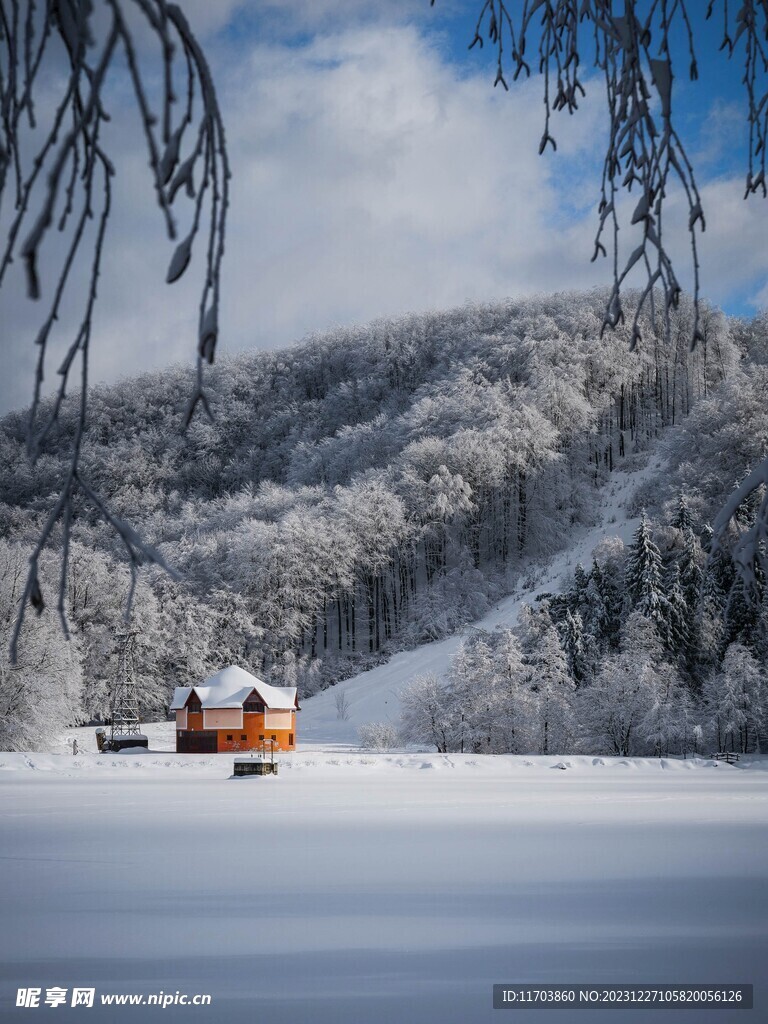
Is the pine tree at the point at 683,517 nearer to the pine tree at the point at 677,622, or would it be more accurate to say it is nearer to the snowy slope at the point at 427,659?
the pine tree at the point at 677,622

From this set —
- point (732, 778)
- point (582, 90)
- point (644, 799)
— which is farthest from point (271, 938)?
point (732, 778)

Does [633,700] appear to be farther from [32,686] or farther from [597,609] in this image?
[32,686]

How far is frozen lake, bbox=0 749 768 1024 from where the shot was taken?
5012 millimetres

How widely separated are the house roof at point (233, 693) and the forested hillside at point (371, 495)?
163 inches

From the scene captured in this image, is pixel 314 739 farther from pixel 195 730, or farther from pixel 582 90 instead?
pixel 582 90

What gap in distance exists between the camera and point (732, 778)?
75.1 feet

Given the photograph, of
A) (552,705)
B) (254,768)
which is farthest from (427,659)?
(254,768)

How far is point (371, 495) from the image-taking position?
160 ft

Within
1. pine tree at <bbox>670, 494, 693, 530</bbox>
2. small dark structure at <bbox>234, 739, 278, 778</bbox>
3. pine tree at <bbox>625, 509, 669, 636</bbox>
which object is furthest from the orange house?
pine tree at <bbox>670, 494, 693, 530</bbox>

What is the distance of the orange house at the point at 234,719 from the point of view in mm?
33844

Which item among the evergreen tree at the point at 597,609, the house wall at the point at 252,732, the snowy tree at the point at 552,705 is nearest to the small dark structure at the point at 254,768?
the house wall at the point at 252,732

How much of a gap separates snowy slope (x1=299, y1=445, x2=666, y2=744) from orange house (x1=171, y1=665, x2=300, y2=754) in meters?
2.46

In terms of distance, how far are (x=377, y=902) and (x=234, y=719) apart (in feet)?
90.8

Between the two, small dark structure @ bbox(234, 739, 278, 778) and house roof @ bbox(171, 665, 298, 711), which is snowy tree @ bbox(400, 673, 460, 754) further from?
small dark structure @ bbox(234, 739, 278, 778)
